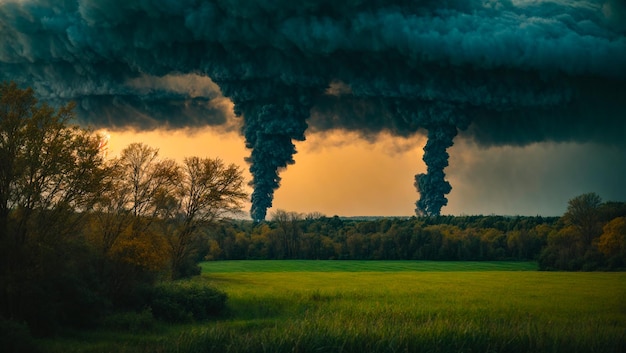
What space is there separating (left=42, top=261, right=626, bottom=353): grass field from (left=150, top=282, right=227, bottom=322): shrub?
3.04 ft

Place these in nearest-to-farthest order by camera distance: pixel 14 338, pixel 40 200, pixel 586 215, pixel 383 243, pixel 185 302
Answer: pixel 14 338, pixel 40 200, pixel 185 302, pixel 586 215, pixel 383 243

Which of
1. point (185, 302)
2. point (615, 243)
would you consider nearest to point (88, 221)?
point (185, 302)

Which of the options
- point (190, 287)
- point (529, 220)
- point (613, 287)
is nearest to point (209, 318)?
point (190, 287)

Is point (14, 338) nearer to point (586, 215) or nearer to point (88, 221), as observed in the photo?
point (88, 221)

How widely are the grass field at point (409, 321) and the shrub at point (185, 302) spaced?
927 millimetres

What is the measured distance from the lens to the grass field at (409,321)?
20.1m

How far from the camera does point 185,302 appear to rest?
32.3 meters

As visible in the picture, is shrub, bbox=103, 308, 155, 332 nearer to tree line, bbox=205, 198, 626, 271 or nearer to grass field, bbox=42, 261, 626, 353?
grass field, bbox=42, 261, 626, 353

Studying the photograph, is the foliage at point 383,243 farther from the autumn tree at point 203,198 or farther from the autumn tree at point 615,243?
the autumn tree at point 203,198

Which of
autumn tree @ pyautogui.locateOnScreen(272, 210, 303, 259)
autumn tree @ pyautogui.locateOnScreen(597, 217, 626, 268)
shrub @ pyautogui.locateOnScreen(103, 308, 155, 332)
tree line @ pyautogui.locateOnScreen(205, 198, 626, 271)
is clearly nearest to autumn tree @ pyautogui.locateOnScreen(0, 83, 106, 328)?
shrub @ pyautogui.locateOnScreen(103, 308, 155, 332)

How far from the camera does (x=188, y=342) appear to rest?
19703 mm

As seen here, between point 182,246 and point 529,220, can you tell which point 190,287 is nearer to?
point 182,246

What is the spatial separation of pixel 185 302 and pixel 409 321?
37.0 feet

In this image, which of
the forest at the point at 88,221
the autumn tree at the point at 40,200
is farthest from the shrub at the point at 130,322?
the autumn tree at the point at 40,200
